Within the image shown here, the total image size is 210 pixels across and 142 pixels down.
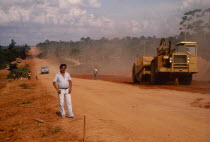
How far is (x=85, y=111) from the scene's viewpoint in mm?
10914

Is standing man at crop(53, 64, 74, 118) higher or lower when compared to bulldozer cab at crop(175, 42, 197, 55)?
lower

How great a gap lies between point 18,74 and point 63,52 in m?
87.1

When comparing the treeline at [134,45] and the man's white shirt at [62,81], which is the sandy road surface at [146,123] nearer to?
the man's white shirt at [62,81]

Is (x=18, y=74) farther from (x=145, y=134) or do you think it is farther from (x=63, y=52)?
(x=63, y=52)

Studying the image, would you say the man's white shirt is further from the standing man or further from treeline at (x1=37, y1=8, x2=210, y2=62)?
treeline at (x1=37, y1=8, x2=210, y2=62)

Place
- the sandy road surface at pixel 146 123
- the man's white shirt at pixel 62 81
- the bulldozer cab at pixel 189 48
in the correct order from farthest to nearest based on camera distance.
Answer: the bulldozer cab at pixel 189 48
the man's white shirt at pixel 62 81
the sandy road surface at pixel 146 123

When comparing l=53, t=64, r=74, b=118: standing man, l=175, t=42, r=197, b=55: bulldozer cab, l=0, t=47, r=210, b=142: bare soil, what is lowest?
l=0, t=47, r=210, b=142: bare soil

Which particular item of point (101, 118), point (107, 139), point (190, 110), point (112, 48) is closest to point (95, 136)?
point (107, 139)

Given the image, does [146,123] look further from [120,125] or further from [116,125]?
[116,125]

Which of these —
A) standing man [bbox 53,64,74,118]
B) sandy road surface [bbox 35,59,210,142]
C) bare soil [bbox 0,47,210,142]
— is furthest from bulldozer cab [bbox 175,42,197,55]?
standing man [bbox 53,64,74,118]

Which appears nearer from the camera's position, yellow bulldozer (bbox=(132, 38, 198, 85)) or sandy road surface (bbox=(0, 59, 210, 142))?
sandy road surface (bbox=(0, 59, 210, 142))

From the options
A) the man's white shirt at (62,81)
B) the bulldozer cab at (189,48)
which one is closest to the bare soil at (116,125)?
the man's white shirt at (62,81)

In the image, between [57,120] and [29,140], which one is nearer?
[29,140]

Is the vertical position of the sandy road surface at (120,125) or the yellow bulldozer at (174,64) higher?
the yellow bulldozer at (174,64)
